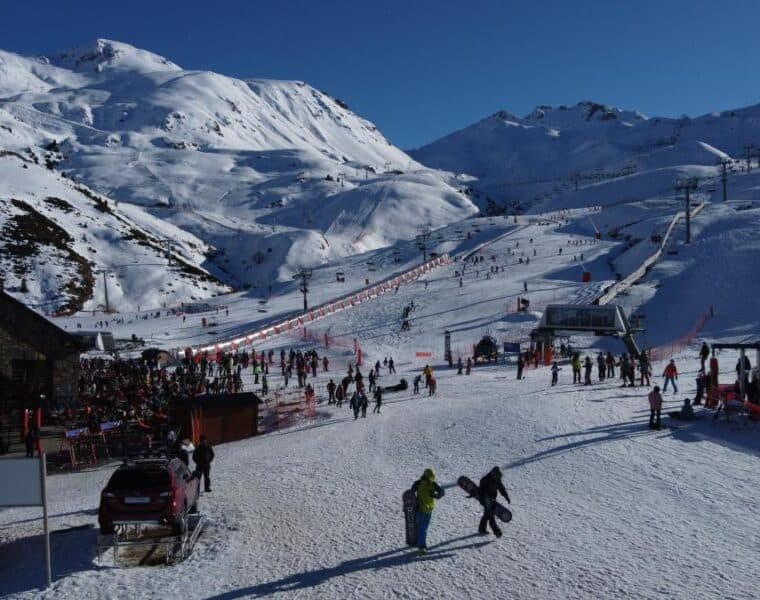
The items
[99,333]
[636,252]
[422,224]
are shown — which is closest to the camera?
[99,333]

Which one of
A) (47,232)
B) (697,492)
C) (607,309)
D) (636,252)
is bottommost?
(697,492)

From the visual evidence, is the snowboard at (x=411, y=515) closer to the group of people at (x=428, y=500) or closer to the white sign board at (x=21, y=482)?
the group of people at (x=428, y=500)

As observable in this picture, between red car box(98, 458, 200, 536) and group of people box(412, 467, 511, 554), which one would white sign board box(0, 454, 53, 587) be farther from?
group of people box(412, 467, 511, 554)

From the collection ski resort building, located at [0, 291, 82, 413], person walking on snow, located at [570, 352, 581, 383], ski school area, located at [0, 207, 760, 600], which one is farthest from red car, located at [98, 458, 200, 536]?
person walking on snow, located at [570, 352, 581, 383]

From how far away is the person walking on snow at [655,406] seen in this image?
17031 mm

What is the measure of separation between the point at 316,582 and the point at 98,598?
2.66m

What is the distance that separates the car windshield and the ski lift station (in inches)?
1129

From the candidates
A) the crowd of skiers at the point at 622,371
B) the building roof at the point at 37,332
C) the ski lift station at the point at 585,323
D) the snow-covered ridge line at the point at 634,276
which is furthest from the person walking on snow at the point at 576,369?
the building roof at the point at 37,332

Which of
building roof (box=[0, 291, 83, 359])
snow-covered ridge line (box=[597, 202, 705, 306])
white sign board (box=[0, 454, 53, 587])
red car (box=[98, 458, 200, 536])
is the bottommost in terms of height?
red car (box=[98, 458, 200, 536])

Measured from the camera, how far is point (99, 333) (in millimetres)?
41625

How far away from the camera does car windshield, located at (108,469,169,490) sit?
1023 cm

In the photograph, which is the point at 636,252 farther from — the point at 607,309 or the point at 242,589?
the point at 242,589

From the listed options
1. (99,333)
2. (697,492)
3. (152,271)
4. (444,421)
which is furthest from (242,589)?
(152,271)

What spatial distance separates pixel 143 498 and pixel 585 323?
29509mm
